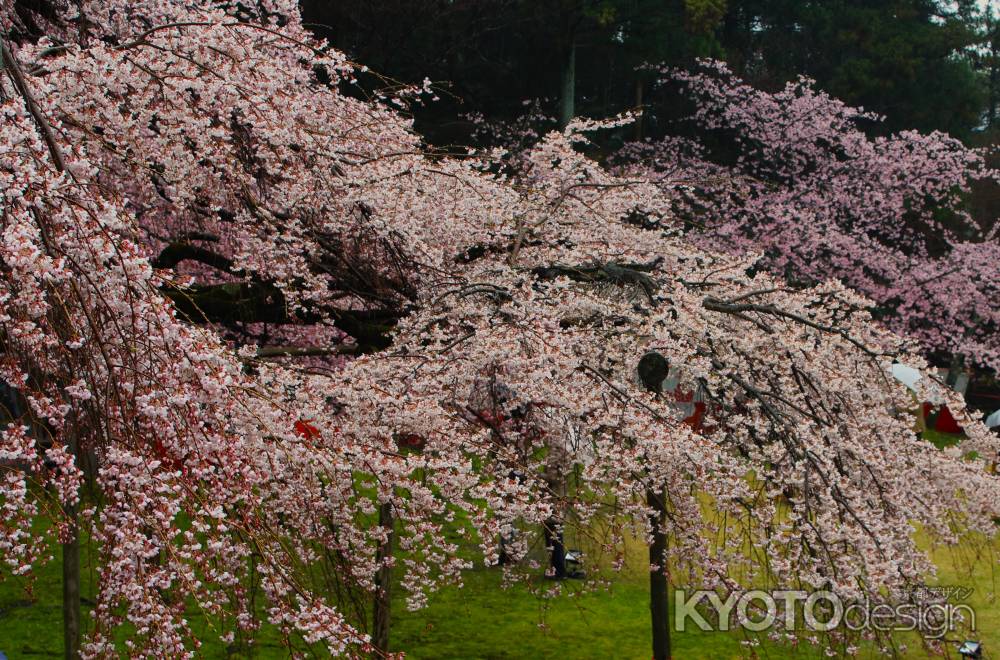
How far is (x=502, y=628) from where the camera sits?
7828 mm

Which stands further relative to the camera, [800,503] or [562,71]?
[562,71]

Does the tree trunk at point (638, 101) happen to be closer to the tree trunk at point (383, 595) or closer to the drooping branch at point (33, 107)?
the tree trunk at point (383, 595)

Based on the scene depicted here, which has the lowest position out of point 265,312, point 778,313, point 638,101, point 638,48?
point 778,313

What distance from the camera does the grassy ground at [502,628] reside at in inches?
279

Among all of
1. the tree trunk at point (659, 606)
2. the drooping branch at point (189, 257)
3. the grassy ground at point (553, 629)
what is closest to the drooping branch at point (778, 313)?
the tree trunk at point (659, 606)

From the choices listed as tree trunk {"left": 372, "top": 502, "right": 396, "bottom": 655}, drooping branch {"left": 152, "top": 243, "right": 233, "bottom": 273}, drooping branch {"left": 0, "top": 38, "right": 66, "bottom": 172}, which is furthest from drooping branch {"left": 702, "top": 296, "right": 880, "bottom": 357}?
drooping branch {"left": 0, "top": 38, "right": 66, "bottom": 172}

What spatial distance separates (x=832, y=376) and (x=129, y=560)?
13.5 ft

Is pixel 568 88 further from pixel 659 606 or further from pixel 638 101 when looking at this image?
pixel 659 606

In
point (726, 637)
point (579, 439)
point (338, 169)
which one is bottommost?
point (726, 637)

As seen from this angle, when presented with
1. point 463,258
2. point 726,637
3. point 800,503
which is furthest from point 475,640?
point 800,503

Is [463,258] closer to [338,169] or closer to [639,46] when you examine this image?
[338,169]

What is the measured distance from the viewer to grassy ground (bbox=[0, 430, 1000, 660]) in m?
7.09

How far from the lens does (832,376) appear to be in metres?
5.47

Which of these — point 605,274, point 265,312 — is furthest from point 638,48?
point 265,312
